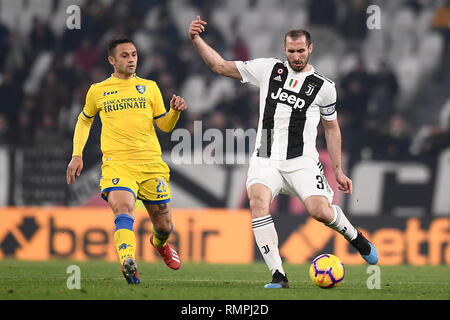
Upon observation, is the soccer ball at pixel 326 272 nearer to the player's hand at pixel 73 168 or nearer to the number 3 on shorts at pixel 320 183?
the number 3 on shorts at pixel 320 183

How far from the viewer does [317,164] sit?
7820mm

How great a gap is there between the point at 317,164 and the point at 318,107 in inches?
20.5

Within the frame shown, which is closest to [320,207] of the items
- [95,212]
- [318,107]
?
[318,107]

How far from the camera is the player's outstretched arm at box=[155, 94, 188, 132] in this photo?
7.93 metres

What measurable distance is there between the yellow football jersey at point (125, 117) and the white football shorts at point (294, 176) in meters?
1.12

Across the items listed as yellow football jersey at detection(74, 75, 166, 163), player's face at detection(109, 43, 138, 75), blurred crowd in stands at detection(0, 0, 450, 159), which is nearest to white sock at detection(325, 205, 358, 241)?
yellow football jersey at detection(74, 75, 166, 163)

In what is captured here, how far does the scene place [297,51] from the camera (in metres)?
7.52

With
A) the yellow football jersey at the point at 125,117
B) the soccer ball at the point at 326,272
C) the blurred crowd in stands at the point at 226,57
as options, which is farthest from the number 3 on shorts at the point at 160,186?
the blurred crowd in stands at the point at 226,57

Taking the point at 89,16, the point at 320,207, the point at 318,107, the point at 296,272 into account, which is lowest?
the point at 296,272

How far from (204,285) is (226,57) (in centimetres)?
908

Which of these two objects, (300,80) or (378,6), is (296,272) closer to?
(300,80)

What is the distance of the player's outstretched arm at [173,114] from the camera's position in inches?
312

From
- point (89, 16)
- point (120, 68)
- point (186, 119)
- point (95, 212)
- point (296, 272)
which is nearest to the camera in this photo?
point (120, 68)

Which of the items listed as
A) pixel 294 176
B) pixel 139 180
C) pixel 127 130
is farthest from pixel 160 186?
pixel 294 176
